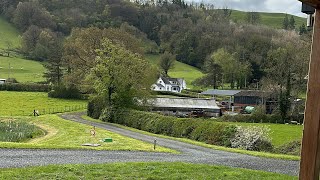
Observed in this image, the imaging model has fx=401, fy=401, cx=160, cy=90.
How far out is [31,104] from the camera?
56188 millimetres

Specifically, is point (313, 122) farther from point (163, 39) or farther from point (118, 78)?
point (163, 39)

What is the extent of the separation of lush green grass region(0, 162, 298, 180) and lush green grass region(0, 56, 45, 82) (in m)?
71.6

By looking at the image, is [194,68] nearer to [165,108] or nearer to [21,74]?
[21,74]

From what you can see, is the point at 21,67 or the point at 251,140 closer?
the point at 251,140

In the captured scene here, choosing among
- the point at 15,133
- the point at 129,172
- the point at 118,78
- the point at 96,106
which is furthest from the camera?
the point at 96,106

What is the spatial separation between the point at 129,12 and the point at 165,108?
87333 millimetres

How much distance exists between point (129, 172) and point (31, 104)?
1915 inches

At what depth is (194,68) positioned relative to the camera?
117m

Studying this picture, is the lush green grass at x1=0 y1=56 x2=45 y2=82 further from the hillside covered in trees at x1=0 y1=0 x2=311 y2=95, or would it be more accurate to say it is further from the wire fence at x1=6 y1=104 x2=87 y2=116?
the wire fence at x1=6 y1=104 x2=87 y2=116

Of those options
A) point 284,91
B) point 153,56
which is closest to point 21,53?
point 153,56

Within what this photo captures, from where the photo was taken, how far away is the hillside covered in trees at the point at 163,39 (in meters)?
60.5

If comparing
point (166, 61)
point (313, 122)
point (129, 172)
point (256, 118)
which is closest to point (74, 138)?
point (129, 172)

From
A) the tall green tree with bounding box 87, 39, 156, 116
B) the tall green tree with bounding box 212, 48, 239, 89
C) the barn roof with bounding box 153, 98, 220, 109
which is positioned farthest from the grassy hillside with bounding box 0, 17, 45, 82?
the tall green tree with bounding box 87, 39, 156, 116

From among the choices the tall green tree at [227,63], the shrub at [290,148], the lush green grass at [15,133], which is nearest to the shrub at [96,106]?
→ the lush green grass at [15,133]
